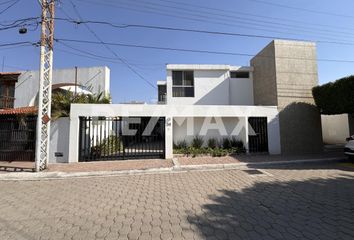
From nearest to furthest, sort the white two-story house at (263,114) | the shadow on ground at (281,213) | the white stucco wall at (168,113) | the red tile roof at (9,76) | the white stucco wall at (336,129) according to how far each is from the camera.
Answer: the shadow on ground at (281,213), the white stucco wall at (168,113), the white two-story house at (263,114), the white stucco wall at (336,129), the red tile roof at (9,76)

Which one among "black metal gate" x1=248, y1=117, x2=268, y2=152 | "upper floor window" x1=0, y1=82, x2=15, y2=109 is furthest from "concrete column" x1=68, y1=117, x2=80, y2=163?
"upper floor window" x1=0, y1=82, x2=15, y2=109

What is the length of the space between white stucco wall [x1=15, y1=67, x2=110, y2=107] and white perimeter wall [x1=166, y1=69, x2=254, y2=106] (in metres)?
6.82

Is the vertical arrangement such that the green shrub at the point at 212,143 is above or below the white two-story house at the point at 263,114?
below

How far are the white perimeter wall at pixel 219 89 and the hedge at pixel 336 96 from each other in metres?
5.16

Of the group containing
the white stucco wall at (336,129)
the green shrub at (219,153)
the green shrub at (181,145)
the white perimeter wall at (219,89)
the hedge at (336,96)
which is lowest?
the green shrub at (219,153)

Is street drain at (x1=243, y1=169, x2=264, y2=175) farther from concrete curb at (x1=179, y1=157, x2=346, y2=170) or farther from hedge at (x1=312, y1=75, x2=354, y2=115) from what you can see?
hedge at (x1=312, y1=75, x2=354, y2=115)

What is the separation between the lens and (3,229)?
166 inches

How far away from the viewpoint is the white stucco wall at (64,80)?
771 inches

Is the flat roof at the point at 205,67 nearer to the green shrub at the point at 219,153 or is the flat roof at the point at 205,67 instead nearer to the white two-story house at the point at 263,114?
the white two-story house at the point at 263,114

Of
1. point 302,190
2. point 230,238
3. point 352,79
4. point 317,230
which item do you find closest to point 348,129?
point 352,79

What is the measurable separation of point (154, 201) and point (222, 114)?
866 centimetres

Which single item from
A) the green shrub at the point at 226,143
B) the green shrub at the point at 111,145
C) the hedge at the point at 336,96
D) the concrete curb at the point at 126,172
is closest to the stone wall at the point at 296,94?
the hedge at the point at 336,96

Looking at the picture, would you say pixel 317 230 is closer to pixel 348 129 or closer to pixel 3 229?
pixel 3 229

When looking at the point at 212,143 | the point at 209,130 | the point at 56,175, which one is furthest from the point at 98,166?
the point at 209,130
